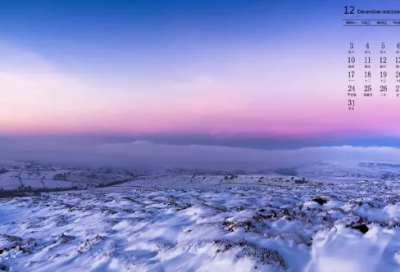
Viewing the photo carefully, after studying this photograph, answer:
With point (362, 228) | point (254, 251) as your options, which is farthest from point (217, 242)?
point (362, 228)

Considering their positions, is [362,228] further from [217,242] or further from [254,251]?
[217,242]

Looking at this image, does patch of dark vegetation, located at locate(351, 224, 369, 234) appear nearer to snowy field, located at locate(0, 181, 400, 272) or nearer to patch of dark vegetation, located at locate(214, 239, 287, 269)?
snowy field, located at locate(0, 181, 400, 272)

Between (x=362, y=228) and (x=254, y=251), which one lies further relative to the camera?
(x=362, y=228)

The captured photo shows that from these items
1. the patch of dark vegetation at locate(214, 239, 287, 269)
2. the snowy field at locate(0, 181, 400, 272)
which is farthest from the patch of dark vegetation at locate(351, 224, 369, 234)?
the patch of dark vegetation at locate(214, 239, 287, 269)

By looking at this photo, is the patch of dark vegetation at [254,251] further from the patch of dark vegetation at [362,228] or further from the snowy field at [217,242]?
the patch of dark vegetation at [362,228]

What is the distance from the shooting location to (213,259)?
7.73 m

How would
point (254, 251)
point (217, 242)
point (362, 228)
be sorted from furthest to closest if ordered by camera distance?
point (362, 228) → point (217, 242) → point (254, 251)

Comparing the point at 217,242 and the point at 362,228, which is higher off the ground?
the point at 362,228

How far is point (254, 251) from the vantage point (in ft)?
24.9

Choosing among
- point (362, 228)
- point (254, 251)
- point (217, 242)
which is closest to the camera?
point (254, 251)

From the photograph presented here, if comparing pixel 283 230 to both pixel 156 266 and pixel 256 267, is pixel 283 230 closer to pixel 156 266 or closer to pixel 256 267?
pixel 256 267

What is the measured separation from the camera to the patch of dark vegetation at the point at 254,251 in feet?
23.5

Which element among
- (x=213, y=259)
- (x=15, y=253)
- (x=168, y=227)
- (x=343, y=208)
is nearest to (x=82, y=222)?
(x=15, y=253)

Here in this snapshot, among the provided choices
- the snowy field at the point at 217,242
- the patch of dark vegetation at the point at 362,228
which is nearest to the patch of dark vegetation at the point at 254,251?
the snowy field at the point at 217,242
